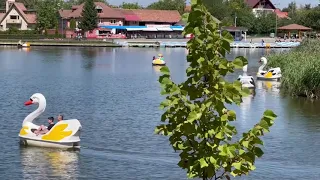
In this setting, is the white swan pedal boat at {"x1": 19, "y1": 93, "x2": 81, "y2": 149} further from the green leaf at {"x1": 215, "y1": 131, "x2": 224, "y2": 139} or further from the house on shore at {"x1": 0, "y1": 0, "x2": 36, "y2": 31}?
the house on shore at {"x1": 0, "y1": 0, "x2": 36, "y2": 31}

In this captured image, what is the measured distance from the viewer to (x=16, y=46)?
104m

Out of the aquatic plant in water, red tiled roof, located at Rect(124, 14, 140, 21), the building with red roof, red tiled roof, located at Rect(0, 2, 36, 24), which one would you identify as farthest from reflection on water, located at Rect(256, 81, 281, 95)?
red tiled roof, located at Rect(0, 2, 36, 24)

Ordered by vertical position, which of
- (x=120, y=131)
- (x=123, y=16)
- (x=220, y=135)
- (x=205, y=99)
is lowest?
(x=120, y=131)

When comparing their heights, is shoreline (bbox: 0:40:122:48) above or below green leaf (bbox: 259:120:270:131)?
below

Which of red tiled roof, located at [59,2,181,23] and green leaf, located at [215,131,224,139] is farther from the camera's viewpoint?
red tiled roof, located at [59,2,181,23]

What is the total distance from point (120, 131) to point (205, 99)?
57.8 feet

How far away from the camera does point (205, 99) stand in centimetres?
780

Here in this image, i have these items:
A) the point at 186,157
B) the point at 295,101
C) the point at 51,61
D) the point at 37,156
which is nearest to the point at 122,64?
the point at 51,61

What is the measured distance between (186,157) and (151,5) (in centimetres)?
17638

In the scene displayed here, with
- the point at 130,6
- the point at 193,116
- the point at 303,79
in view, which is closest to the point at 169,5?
the point at 130,6

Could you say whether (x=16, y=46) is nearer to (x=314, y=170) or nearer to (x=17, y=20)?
(x=17, y=20)

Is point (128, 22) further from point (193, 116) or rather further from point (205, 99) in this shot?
point (193, 116)

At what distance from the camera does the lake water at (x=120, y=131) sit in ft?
62.2

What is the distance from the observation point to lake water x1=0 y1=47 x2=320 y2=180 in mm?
18953
